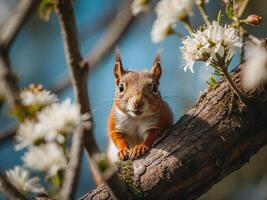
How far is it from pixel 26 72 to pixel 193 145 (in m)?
4.63

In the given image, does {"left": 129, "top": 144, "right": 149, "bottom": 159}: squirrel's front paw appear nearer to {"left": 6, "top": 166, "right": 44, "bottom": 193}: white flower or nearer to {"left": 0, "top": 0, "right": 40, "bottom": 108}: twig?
{"left": 6, "top": 166, "right": 44, "bottom": 193}: white flower

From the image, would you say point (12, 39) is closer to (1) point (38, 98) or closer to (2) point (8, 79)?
(2) point (8, 79)

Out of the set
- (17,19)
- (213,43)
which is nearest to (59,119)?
(17,19)

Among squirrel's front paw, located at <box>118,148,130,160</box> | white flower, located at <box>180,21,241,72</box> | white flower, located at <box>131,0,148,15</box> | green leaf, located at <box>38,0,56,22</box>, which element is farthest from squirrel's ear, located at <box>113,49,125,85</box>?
green leaf, located at <box>38,0,56,22</box>

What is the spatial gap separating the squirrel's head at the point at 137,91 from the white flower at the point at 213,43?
0.78 meters

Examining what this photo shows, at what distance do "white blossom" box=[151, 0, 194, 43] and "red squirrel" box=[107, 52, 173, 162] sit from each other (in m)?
0.53

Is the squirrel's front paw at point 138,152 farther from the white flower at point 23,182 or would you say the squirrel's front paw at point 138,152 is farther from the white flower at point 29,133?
the white flower at point 29,133

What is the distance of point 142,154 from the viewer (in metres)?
2.24

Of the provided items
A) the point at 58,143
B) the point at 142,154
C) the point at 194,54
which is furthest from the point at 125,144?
Result: the point at 58,143

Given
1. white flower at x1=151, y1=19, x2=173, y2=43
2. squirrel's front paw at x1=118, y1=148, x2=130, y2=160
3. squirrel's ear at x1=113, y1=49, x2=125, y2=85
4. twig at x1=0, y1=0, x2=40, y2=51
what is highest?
squirrel's ear at x1=113, y1=49, x2=125, y2=85

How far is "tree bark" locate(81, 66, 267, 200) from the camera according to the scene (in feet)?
6.75

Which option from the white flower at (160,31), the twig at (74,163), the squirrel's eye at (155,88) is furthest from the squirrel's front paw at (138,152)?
the twig at (74,163)

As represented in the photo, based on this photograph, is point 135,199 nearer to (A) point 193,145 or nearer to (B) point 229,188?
(A) point 193,145

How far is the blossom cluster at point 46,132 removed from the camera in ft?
5.08
